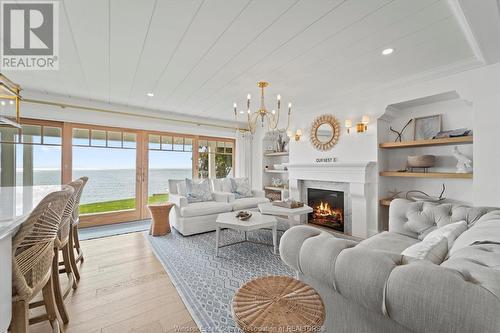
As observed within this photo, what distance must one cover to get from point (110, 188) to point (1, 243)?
12.8 feet

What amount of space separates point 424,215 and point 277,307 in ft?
5.92

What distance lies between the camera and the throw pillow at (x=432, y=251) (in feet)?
3.32

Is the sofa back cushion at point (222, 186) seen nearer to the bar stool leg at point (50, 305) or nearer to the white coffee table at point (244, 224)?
the white coffee table at point (244, 224)

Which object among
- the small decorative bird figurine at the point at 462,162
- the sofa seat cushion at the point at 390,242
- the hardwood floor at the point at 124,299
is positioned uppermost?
the small decorative bird figurine at the point at 462,162

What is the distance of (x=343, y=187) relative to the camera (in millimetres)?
3645

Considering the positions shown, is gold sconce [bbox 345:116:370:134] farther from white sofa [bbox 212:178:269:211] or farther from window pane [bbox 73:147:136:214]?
window pane [bbox 73:147:136:214]

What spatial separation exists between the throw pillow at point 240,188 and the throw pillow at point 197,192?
647mm

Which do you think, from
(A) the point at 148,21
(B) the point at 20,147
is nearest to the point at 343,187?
(A) the point at 148,21

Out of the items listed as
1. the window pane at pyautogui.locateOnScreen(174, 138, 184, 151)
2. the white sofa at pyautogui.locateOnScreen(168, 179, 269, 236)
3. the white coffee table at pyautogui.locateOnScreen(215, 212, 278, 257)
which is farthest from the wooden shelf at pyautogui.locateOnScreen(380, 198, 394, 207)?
the window pane at pyautogui.locateOnScreen(174, 138, 184, 151)

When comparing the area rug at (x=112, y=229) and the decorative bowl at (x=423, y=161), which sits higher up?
the decorative bowl at (x=423, y=161)

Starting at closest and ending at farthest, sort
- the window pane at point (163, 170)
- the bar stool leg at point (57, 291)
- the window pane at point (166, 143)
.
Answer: the bar stool leg at point (57, 291), the window pane at point (163, 170), the window pane at point (166, 143)

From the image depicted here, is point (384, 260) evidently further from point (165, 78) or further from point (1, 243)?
point (165, 78)

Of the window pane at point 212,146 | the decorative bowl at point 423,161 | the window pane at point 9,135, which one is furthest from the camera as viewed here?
the window pane at point 212,146

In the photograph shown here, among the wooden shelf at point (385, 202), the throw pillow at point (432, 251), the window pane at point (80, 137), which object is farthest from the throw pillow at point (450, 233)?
the window pane at point (80, 137)
